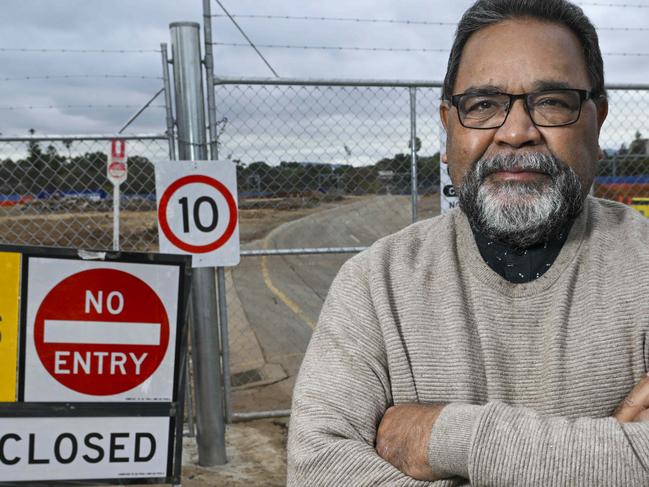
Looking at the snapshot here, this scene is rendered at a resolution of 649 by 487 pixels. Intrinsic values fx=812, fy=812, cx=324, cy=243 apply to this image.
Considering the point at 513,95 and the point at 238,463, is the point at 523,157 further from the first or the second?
the point at 238,463

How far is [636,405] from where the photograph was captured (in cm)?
161

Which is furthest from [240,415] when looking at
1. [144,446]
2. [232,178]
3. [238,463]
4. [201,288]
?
[144,446]

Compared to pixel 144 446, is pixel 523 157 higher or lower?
higher

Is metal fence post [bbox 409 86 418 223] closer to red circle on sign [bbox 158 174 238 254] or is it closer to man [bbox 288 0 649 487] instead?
red circle on sign [bbox 158 174 238 254]

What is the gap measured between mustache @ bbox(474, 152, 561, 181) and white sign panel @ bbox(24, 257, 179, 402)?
177cm

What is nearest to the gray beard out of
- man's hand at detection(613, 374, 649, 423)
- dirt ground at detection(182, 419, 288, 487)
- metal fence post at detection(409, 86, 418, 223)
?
man's hand at detection(613, 374, 649, 423)

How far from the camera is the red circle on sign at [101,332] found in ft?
10.0

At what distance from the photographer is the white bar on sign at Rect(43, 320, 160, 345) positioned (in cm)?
305


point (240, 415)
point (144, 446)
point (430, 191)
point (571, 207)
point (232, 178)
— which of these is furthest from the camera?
point (430, 191)

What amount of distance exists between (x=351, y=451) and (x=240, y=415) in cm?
448

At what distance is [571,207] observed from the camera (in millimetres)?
1786

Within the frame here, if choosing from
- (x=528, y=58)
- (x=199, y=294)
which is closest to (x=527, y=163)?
(x=528, y=58)

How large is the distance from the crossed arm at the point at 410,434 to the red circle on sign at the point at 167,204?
2894 mm

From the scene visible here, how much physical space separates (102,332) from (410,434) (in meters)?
1.79
